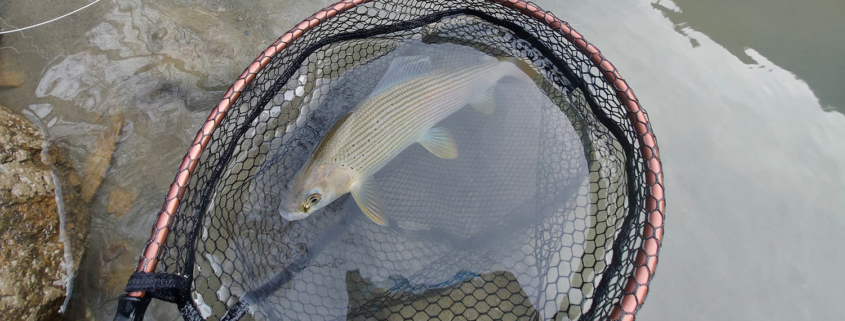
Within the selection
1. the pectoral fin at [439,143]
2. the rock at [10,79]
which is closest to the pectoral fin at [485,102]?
the pectoral fin at [439,143]

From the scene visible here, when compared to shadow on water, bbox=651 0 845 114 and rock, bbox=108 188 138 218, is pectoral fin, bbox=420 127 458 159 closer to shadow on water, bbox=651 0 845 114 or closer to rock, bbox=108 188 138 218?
rock, bbox=108 188 138 218

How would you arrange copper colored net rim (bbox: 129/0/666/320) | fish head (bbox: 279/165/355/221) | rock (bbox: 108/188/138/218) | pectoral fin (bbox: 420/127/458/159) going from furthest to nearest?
pectoral fin (bbox: 420/127/458/159), rock (bbox: 108/188/138/218), fish head (bbox: 279/165/355/221), copper colored net rim (bbox: 129/0/666/320)

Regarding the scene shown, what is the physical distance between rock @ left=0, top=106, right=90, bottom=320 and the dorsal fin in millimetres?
2206

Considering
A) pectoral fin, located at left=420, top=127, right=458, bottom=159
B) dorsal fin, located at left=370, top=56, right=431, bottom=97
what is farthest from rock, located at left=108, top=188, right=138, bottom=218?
pectoral fin, located at left=420, top=127, right=458, bottom=159

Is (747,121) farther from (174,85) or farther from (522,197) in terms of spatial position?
(174,85)

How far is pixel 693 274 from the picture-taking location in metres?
2.96

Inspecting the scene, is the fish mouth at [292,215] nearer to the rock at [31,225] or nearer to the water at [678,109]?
the water at [678,109]

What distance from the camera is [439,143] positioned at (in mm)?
3150

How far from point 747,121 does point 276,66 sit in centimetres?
372

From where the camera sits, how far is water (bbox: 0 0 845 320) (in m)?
2.90

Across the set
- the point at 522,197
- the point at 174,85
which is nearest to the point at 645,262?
the point at 522,197

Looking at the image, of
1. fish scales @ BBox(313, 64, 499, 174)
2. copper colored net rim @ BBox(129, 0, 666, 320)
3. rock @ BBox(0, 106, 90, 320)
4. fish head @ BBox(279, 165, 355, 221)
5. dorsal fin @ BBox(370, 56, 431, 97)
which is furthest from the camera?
dorsal fin @ BBox(370, 56, 431, 97)

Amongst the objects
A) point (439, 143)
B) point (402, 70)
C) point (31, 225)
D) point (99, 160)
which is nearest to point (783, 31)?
point (439, 143)

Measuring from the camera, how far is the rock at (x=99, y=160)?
115 inches
